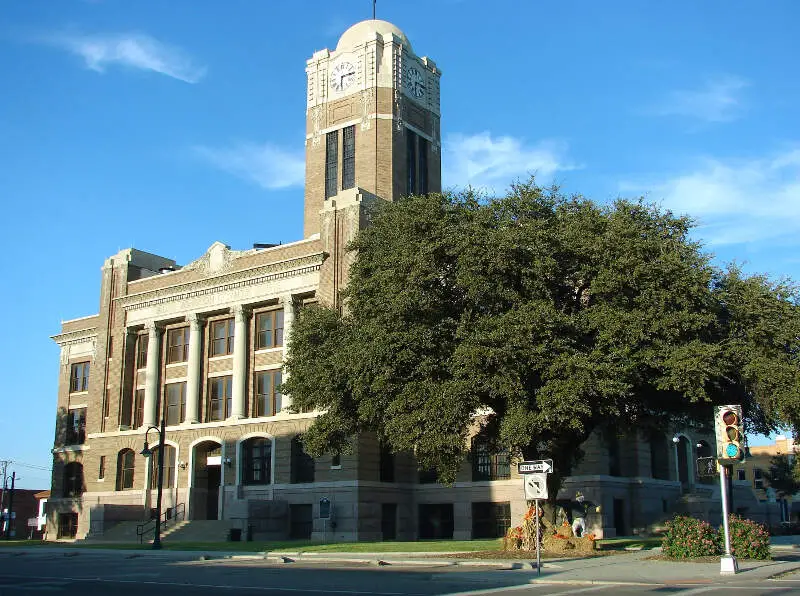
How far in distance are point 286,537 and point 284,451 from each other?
193 inches

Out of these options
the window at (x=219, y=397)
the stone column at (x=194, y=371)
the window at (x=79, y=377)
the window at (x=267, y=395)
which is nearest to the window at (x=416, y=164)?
the window at (x=267, y=395)

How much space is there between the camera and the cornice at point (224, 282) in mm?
52219

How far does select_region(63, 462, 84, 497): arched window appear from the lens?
63.7 meters

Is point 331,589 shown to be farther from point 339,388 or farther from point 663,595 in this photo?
point 339,388

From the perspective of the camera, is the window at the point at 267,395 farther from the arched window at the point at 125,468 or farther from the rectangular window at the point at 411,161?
the rectangular window at the point at 411,161

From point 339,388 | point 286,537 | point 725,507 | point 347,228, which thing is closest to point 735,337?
point 725,507

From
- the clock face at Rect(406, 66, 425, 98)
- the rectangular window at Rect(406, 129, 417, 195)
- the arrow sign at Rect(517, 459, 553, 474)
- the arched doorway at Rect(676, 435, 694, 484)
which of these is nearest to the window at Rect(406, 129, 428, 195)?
the rectangular window at Rect(406, 129, 417, 195)

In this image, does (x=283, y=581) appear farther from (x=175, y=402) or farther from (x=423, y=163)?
(x=423, y=163)

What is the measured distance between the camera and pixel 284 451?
167 ft

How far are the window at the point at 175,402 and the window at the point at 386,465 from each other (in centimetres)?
1492

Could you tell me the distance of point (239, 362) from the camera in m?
54.4

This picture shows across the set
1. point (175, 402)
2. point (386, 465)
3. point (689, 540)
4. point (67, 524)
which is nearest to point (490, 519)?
point (386, 465)

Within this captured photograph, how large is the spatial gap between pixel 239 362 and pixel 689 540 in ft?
112

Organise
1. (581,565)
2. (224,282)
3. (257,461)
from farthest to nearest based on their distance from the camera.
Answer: (224,282), (257,461), (581,565)
